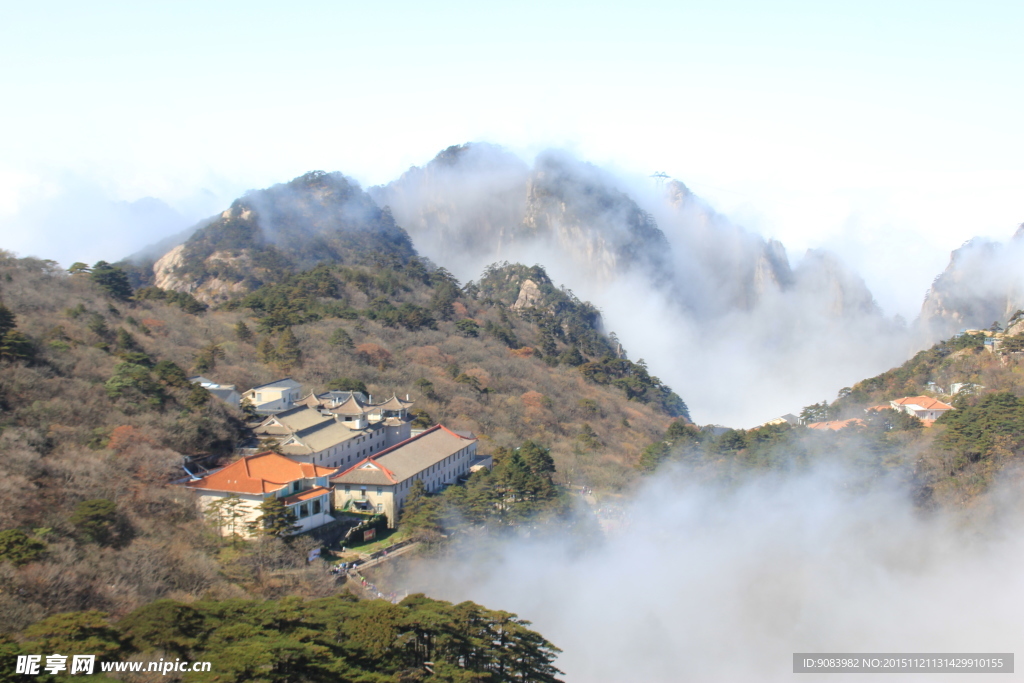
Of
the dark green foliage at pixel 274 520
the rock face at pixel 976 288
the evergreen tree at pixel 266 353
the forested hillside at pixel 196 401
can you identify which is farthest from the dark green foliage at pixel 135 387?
the rock face at pixel 976 288

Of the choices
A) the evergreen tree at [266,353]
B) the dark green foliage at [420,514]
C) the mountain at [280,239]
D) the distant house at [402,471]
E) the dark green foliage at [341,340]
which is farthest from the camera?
the mountain at [280,239]

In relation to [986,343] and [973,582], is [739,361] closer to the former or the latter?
[986,343]

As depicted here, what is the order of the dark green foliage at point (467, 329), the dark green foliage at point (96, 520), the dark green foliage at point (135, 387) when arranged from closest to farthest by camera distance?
the dark green foliage at point (96, 520)
the dark green foliage at point (135, 387)
the dark green foliage at point (467, 329)

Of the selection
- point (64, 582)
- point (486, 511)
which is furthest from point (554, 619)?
point (64, 582)

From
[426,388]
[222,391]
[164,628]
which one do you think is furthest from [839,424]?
[164,628]

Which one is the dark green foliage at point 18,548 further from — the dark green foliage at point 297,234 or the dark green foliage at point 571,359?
the dark green foliage at point 571,359

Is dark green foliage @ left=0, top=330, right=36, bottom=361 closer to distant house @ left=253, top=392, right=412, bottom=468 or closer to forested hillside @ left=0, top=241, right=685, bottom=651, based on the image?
forested hillside @ left=0, top=241, right=685, bottom=651

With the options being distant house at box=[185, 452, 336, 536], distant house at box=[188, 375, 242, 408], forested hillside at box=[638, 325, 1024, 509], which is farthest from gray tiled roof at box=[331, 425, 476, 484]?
forested hillside at box=[638, 325, 1024, 509]

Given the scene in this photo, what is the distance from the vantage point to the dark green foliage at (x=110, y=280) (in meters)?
33.5

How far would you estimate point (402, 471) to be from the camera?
69.9ft

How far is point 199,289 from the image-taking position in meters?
52.7

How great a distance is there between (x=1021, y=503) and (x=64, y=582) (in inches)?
884

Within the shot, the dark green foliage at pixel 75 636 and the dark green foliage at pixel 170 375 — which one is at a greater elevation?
the dark green foliage at pixel 170 375

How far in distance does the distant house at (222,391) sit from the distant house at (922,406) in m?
27.8
